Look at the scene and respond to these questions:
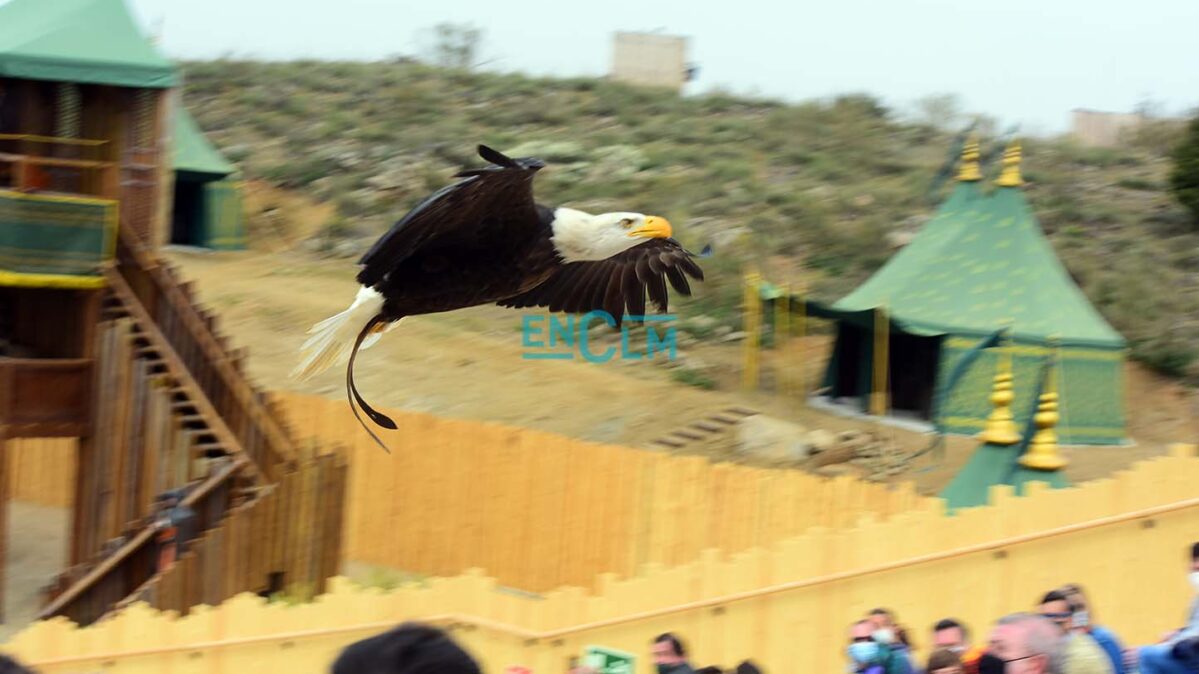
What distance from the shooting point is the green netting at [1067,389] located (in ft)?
55.0

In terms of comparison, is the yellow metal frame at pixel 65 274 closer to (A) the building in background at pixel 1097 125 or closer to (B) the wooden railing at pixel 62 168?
(B) the wooden railing at pixel 62 168

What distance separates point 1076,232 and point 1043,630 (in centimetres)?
2242

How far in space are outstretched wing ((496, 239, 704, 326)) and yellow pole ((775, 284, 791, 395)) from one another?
427 inches

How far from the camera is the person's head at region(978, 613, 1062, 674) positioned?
4.00 metres

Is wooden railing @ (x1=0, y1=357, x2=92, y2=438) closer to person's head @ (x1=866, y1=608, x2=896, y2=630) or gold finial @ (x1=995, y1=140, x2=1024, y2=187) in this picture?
person's head @ (x1=866, y1=608, x2=896, y2=630)

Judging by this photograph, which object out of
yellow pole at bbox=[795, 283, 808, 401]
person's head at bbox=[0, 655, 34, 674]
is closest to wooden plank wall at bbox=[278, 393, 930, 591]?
yellow pole at bbox=[795, 283, 808, 401]

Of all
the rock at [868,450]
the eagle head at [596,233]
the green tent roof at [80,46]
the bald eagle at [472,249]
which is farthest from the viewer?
the rock at [868,450]

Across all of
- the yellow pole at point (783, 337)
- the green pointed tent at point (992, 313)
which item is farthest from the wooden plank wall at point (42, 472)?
the green pointed tent at point (992, 313)

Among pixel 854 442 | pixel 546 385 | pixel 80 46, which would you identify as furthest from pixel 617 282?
pixel 546 385

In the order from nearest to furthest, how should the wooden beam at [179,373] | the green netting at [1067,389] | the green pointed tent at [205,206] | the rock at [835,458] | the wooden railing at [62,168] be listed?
the wooden beam at [179,373], the wooden railing at [62,168], the rock at [835,458], the green netting at [1067,389], the green pointed tent at [205,206]

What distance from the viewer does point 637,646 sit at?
22.0 feet

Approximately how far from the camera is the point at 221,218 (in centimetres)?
2830

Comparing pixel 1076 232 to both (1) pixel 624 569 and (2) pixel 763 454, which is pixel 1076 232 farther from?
(1) pixel 624 569

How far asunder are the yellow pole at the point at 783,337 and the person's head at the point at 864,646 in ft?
44.9
